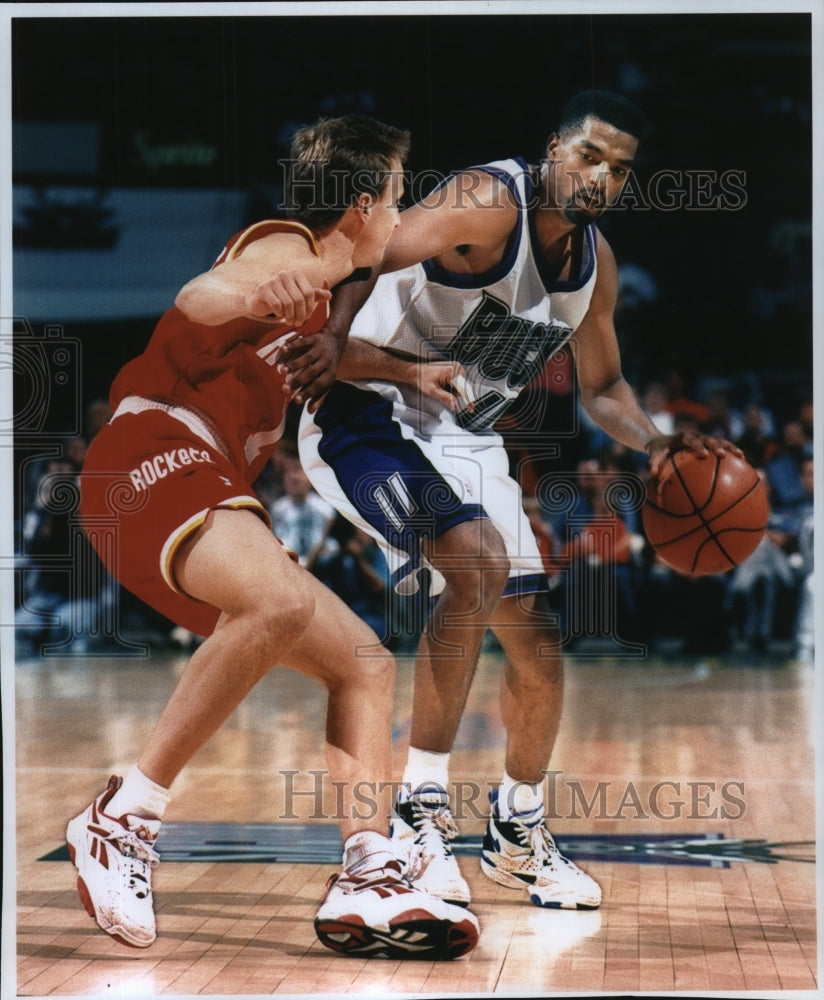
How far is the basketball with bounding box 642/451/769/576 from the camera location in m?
3.72

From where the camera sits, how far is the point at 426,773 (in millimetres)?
3852

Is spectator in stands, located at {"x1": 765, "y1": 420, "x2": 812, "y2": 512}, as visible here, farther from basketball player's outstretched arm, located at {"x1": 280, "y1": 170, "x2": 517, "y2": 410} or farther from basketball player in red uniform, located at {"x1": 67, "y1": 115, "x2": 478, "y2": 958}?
basketball player in red uniform, located at {"x1": 67, "y1": 115, "x2": 478, "y2": 958}

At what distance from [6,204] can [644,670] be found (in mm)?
6860

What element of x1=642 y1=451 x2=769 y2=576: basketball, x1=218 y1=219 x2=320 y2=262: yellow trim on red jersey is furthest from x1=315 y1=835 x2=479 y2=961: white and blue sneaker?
x1=218 y1=219 x2=320 y2=262: yellow trim on red jersey

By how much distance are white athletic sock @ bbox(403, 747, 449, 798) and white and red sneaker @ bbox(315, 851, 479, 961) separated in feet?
0.92

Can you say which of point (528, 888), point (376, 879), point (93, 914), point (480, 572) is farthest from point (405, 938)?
point (480, 572)

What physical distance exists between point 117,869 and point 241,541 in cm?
92

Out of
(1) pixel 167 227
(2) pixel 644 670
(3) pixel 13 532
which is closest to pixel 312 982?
(3) pixel 13 532

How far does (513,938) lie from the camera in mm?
3631

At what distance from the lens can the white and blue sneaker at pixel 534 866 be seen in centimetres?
382

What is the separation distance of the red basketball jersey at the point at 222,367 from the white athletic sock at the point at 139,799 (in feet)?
2.84

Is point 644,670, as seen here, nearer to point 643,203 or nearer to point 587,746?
point 587,746
